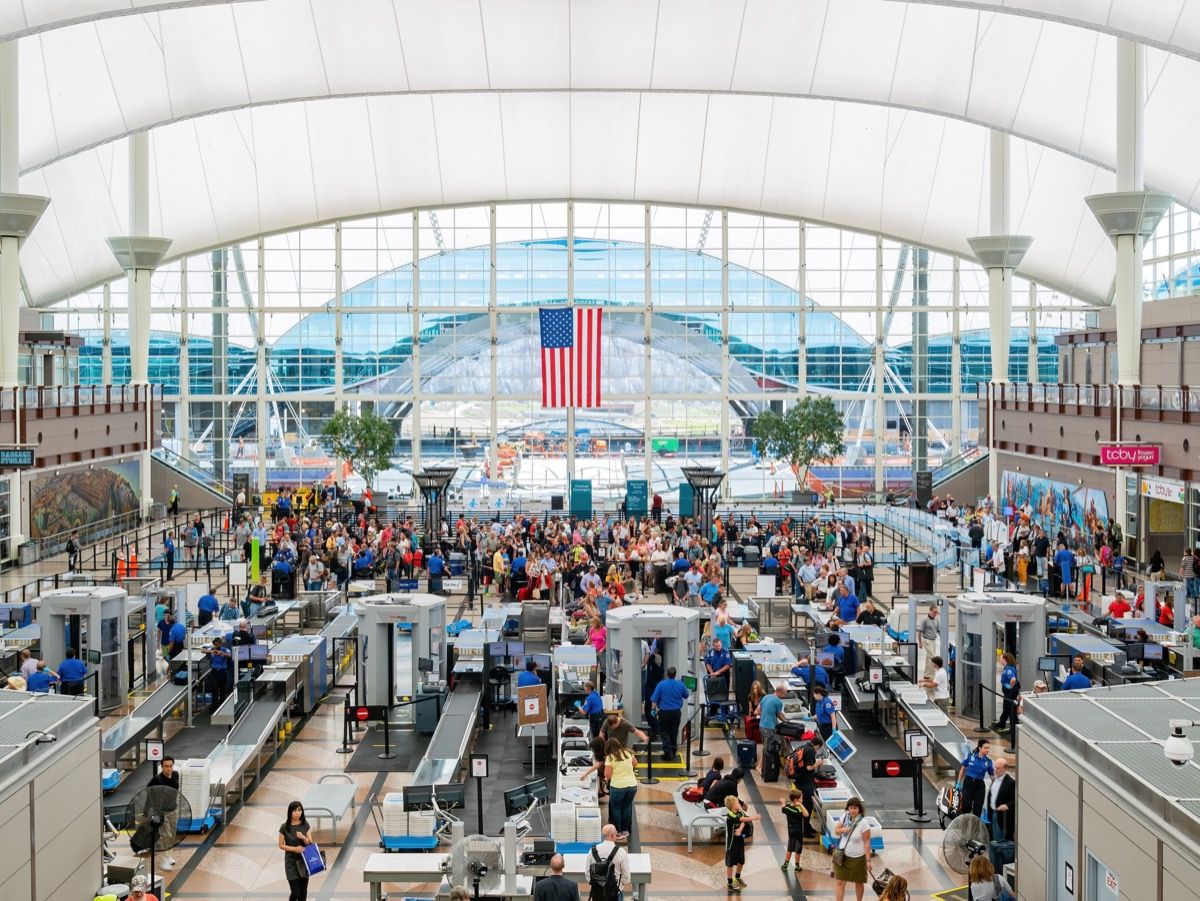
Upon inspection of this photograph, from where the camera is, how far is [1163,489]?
97.1 feet

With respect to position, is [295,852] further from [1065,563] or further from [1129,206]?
[1129,206]

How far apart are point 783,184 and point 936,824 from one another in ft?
124

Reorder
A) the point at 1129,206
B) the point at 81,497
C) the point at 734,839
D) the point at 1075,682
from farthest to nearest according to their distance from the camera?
the point at 81,497 → the point at 1129,206 → the point at 1075,682 → the point at 734,839

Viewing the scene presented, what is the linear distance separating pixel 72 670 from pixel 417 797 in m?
6.85

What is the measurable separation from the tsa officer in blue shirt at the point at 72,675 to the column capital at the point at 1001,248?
103ft

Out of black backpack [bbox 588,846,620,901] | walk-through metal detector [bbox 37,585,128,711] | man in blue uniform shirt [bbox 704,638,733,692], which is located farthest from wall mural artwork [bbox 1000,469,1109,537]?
black backpack [bbox 588,846,620,901]

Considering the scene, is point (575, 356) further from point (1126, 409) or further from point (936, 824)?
point (936, 824)

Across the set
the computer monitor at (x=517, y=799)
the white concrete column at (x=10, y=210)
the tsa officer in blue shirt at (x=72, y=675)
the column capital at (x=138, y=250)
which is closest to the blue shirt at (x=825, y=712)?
the computer monitor at (x=517, y=799)

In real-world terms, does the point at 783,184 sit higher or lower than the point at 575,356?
higher

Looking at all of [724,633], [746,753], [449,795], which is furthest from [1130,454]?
[449,795]

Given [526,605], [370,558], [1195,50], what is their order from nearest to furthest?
[1195,50] → [526,605] → [370,558]

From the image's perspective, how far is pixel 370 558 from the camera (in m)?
29.2

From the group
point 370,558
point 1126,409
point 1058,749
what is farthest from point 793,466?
point 1058,749

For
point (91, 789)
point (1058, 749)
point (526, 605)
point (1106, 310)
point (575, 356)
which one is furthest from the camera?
point (1106, 310)
